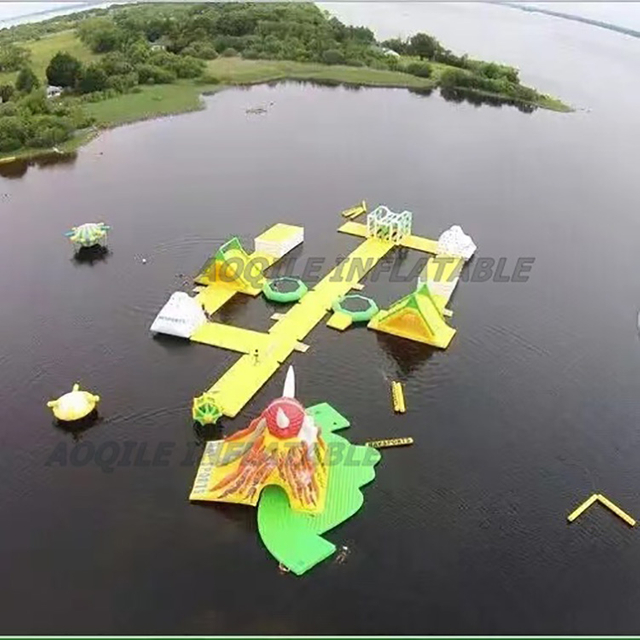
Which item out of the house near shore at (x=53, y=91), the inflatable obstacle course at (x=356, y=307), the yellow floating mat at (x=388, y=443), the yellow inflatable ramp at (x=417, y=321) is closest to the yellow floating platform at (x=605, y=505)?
the yellow floating mat at (x=388, y=443)

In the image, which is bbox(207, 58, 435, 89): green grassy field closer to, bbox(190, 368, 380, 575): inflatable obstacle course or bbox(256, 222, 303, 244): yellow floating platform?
bbox(256, 222, 303, 244): yellow floating platform

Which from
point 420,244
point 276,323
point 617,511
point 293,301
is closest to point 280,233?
point 293,301

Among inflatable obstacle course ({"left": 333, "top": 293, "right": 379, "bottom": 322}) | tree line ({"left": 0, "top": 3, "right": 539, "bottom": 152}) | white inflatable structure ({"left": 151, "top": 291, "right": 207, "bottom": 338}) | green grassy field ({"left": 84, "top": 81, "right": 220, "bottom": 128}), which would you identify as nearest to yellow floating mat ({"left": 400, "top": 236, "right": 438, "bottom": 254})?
inflatable obstacle course ({"left": 333, "top": 293, "right": 379, "bottom": 322})

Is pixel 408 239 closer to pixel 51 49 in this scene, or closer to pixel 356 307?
pixel 356 307

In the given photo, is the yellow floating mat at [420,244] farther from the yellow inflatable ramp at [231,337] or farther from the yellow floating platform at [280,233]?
the yellow inflatable ramp at [231,337]

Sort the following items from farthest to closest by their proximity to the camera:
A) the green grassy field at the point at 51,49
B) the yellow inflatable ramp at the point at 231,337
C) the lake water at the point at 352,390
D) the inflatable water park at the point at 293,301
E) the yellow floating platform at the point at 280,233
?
the green grassy field at the point at 51,49, the yellow floating platform at the point at 280,233, the yellow inflatable ramp at the point at 231,337, the inflatable water park at the point at 293,301, the lake water at the point at 352,390

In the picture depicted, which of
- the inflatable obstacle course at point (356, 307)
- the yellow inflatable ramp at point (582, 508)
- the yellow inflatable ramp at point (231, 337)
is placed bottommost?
the yellow inflatable ramp at point (231, 337)

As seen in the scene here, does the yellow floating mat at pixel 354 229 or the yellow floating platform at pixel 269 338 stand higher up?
the yellow floating mat at pixel 354 229
